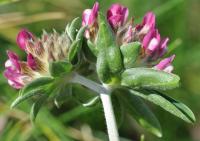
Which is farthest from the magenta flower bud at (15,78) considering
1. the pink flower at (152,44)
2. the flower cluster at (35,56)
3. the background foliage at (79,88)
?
the background foliage at (79,88)

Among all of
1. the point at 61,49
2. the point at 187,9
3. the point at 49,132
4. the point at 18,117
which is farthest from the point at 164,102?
the point at 187,9

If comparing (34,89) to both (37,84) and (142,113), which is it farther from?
(142,113)

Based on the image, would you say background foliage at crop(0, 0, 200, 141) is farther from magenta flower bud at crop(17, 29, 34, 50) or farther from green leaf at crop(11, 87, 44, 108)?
green leaf at crop(11, 87, 44, 108)

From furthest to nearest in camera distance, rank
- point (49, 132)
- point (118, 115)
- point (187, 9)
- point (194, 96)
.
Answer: point (187, 9) < point (194, 96) < point (49, 132) < point (118, 115)

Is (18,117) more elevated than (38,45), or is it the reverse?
(38,45)

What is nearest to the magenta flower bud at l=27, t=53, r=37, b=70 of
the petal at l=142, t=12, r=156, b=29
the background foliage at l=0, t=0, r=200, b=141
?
the petal at l=142, t=12, r=156, b=29

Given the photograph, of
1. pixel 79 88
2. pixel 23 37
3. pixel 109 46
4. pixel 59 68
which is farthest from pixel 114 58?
pixel 79 88

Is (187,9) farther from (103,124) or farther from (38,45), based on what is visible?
(38,45)
